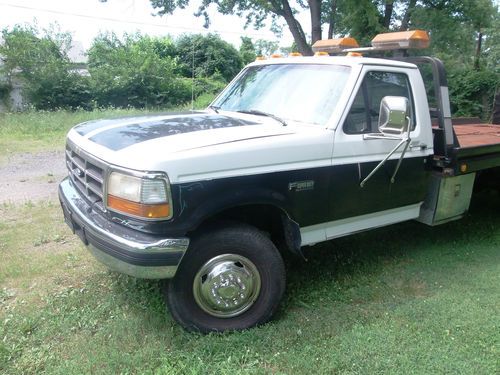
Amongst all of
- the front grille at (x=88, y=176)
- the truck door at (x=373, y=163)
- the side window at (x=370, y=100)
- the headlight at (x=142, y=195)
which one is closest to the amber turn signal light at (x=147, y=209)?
the headlight at (x=142, y=195)

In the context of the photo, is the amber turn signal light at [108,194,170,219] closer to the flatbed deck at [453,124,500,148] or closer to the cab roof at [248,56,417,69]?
the cab roof at [248,56,417,69]

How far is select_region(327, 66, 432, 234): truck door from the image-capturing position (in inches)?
143

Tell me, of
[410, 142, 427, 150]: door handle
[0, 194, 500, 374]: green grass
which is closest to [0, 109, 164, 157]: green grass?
[0, 194, 500, 374]: green grass

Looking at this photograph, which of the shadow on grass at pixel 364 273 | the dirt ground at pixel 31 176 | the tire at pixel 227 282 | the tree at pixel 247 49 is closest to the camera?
the tire at pixel 227 282

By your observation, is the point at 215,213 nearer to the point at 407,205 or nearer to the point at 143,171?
the point at 143,171

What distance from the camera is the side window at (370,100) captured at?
12.1 feet

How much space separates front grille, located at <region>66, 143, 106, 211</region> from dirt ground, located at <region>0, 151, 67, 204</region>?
3.26 metres

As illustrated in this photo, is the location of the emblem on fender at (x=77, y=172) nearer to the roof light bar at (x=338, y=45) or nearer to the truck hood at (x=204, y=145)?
the truck hood at (x=204, y=145)

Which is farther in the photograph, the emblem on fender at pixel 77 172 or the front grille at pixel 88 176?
the emblem on fender at pixel 77 172

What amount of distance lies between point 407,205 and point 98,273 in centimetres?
292

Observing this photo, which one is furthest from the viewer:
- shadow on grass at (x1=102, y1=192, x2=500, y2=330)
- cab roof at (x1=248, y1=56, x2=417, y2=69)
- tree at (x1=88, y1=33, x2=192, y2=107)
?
tree at (x1=88, y1=33, x2=192, y2=107)

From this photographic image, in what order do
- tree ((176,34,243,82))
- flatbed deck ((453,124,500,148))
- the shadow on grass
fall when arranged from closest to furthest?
1. the shadow on grass
2. flatbed deck ((453,124,500,148))
3. tree ((176,34,243,82))

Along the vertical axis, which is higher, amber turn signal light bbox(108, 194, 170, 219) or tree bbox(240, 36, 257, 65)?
amber turn signal light bbox(108, 194, 170, 219)

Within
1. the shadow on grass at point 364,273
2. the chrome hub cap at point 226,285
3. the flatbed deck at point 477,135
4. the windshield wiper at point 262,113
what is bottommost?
the shadow on grass at point 364,273
